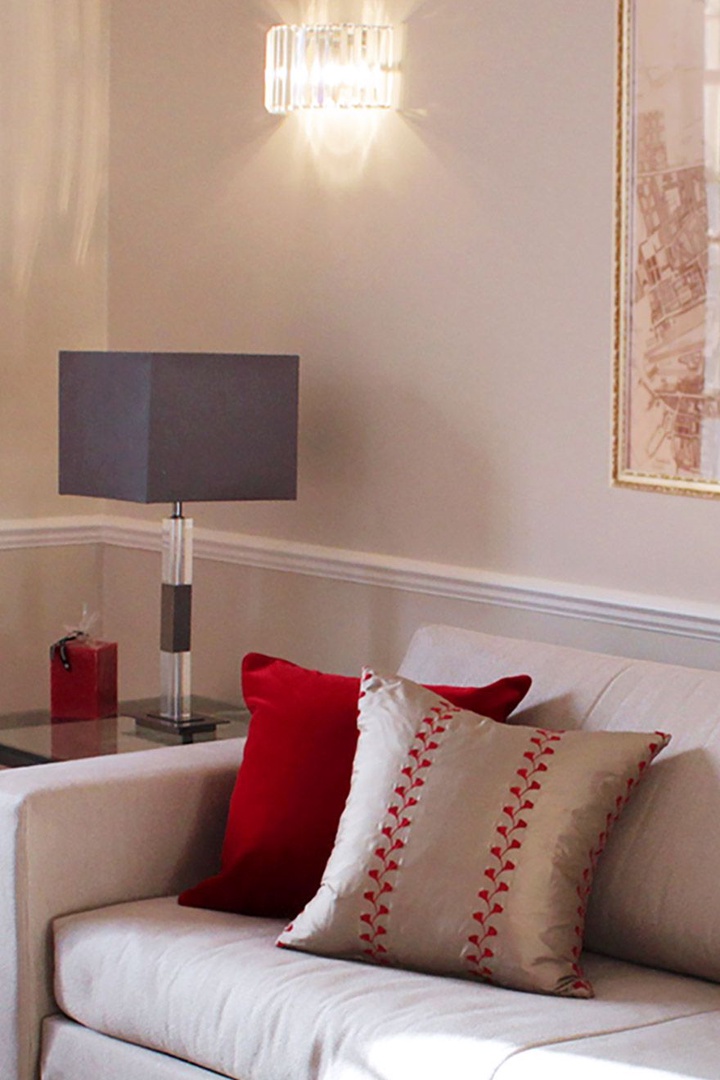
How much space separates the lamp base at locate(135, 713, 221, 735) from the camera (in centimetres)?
338

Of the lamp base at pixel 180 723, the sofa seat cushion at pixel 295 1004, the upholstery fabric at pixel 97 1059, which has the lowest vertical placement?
the upholstery fabric at pixel 97 1059

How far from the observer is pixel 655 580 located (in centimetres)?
307

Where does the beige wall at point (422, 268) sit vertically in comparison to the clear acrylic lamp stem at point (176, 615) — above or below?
above

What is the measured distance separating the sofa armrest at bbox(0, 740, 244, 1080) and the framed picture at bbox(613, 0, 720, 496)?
951 mm

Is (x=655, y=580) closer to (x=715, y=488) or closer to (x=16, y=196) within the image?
(x=715, y=488)

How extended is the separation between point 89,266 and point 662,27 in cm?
171

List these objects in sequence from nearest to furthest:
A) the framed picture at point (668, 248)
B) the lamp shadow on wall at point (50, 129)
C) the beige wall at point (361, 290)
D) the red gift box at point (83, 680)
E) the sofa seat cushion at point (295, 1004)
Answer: the sofa seat cushion at point (295, 1004), the framed picture at point (668, 248), the beige wall at point (361, 290), the red gift box at point (83, 680), the lamp shadow on wall at point (50, 129)

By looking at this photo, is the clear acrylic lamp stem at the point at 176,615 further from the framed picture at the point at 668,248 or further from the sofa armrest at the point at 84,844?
the framed picture at the point at 668,248

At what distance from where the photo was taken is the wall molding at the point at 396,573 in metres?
3.05

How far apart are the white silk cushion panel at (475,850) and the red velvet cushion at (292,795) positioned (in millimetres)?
119

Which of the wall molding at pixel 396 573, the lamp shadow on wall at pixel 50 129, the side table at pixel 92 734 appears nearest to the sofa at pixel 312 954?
the wall molding at pixel 396 573

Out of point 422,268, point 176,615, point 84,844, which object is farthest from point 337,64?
point 84,844

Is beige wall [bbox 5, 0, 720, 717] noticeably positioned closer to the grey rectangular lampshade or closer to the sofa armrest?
the grey rectangular lampshade

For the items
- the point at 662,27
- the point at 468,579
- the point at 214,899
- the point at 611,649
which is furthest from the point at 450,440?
the point at 214,899
